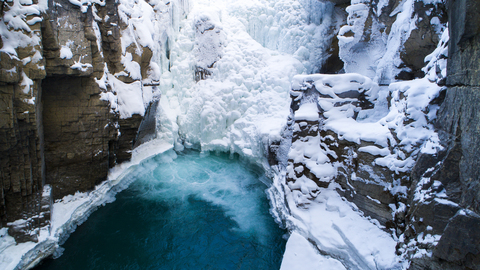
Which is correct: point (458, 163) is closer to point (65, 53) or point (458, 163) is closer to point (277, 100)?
point (65, 53)

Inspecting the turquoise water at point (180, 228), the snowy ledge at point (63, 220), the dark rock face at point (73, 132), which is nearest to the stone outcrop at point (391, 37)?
the turquoise water at point (180, 228)

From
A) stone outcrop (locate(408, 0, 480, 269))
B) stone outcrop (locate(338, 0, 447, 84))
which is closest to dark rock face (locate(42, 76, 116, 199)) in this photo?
stone outcrop (locate(408, 0, 480, 269))

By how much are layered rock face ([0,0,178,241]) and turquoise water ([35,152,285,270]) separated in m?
1.01

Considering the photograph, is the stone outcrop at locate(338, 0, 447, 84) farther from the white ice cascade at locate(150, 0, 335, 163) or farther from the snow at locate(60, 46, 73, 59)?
the snow at locate(60, 46, 73, 59)

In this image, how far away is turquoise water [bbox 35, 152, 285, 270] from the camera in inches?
221

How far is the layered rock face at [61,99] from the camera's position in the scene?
4.88 m

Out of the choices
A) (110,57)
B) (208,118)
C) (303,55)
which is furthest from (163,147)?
(303,55)

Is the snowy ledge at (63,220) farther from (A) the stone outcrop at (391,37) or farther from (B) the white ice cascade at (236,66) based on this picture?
(A) the stone outcrop at (391,37)

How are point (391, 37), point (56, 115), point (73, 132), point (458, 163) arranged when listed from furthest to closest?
1. point (391, 37)
2. point (73, 132)
3. point (56, 115)
4. point (458, 163)

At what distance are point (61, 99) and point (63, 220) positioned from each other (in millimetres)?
2916

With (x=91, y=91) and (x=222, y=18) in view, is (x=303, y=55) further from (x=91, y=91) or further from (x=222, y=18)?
(x=91, y=91)

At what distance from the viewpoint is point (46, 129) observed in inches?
246

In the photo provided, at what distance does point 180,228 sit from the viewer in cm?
668

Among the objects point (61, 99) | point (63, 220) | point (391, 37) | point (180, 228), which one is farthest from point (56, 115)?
point (391, 37)
